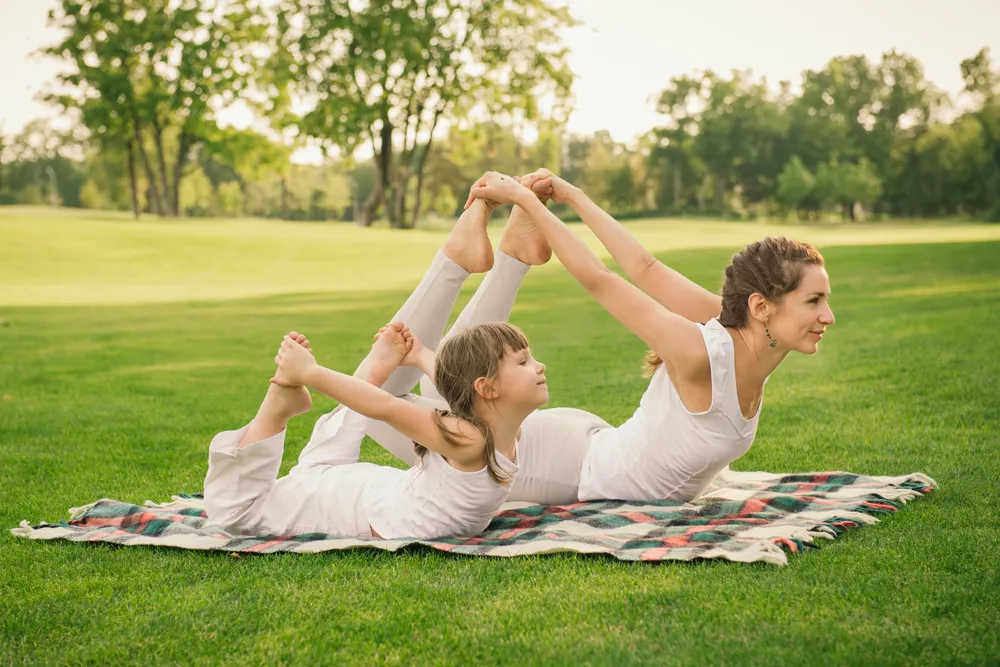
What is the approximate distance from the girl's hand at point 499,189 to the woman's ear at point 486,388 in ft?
3.02

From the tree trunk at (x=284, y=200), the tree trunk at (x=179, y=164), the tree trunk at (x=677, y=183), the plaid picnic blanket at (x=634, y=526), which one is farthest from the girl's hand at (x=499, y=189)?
the tree trunk at (x=284, y=200)

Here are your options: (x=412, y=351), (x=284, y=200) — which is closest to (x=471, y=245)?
(x=412, y=351)

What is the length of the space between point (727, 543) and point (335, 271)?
2069 centimetres

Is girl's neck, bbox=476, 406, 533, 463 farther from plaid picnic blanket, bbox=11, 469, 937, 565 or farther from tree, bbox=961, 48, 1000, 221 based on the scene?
tree, bbox=961, 48, 1000, 221

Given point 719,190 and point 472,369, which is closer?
point 472,369

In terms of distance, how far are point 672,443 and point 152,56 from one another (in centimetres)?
4110

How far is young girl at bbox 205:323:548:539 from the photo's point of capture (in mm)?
3240

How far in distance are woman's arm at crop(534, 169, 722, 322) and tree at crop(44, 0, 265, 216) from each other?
38049 mm

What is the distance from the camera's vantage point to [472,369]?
10.8 feet

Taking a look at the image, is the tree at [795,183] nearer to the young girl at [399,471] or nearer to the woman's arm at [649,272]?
the woman's arm at [649,272]

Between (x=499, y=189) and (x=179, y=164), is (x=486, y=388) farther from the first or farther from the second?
(x=179, y=164)

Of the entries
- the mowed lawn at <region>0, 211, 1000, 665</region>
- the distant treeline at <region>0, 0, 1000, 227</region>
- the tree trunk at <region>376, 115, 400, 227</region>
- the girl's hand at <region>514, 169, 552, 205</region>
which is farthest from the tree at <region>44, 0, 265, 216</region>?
the girl's hand at <region>514, 169, 552, 205</region>

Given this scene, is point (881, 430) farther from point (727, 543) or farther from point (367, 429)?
point (367, 429)

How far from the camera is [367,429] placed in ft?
12.8
